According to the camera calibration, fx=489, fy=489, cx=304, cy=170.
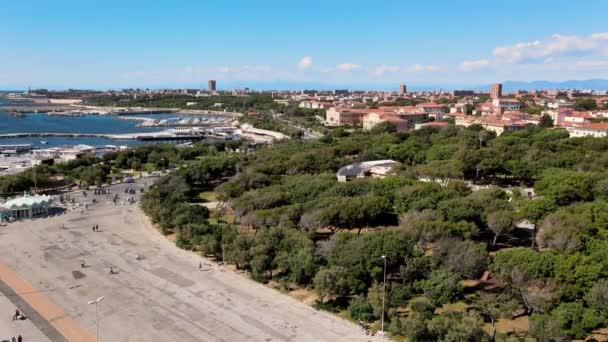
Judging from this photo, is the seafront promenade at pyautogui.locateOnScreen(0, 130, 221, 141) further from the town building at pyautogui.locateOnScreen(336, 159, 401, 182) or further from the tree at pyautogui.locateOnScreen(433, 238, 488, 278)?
the tree at pyautogui.locateOnScreen(433, 238, 488, 278)

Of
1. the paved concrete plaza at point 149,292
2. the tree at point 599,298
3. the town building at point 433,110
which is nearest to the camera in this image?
the tree at point 599,298

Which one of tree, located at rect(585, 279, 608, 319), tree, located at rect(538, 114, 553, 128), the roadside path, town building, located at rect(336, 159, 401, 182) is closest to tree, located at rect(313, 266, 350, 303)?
the roadside path

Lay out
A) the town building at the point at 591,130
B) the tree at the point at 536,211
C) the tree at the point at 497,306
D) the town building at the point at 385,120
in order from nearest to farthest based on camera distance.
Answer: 1. the tree at the point at 497,306
2. the tree at the point at 536,211
3. the town building at the point at 591,130
4. the town building at the point at 385,120

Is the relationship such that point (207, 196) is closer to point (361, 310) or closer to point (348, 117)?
point (361, 310)

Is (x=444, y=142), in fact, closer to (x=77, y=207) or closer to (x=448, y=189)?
(x=448, y=189)

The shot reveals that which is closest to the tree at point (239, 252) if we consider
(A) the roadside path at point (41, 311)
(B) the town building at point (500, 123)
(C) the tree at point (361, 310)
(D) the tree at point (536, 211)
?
(C) the tree at point (361, 310)

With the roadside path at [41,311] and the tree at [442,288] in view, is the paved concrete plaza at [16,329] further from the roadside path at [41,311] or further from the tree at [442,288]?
the tree at [442,288]

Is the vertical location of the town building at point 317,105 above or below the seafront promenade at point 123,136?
above

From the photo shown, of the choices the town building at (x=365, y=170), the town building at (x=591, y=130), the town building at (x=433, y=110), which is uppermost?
the town building at (x=433, y=110)

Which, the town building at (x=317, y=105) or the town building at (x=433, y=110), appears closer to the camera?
the town building at (x=433, y=110)

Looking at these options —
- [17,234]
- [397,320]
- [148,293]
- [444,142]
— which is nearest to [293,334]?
[397,320]
